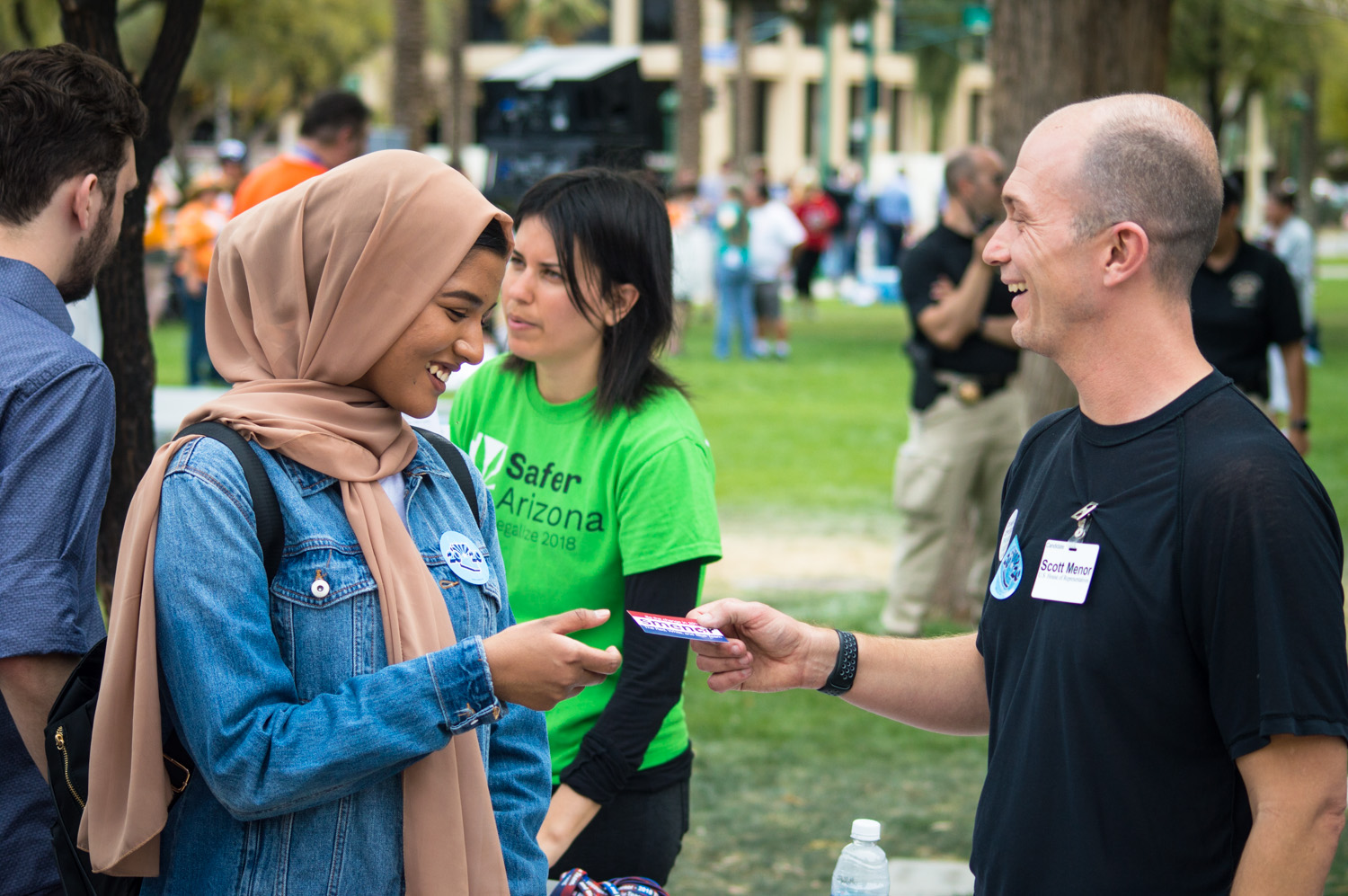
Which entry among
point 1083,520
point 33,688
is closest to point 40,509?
point 33,688

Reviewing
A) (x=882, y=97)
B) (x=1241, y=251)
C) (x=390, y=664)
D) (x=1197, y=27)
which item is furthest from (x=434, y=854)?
(x=882, y=97)

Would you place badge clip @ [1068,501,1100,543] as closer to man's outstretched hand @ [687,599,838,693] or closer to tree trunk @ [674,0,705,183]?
man's outstretched hand @ [687,599,838,693]

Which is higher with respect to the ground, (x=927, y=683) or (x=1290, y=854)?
(x=1290, y=854)

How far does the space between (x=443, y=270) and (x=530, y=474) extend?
3.29 ft

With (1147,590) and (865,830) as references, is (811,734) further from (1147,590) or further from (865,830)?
(1147,590)

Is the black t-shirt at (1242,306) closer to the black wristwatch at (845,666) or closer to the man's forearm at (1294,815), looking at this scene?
the black wristwatch at (845,666)

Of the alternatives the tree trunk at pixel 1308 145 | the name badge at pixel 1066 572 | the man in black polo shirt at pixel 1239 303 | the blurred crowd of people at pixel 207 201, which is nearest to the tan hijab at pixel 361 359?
the blurred crowd of people at pixel 207 201

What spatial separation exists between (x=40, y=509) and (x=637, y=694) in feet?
3.85

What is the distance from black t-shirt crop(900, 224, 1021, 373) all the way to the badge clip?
5029 millimetres

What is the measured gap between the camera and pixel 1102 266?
209 cm

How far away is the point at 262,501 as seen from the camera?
1916 millimetres

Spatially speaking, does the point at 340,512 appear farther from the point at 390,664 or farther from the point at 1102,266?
the point at 1102,266

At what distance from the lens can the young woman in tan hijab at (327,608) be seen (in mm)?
1844

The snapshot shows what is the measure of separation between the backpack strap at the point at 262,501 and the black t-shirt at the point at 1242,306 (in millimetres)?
5775
